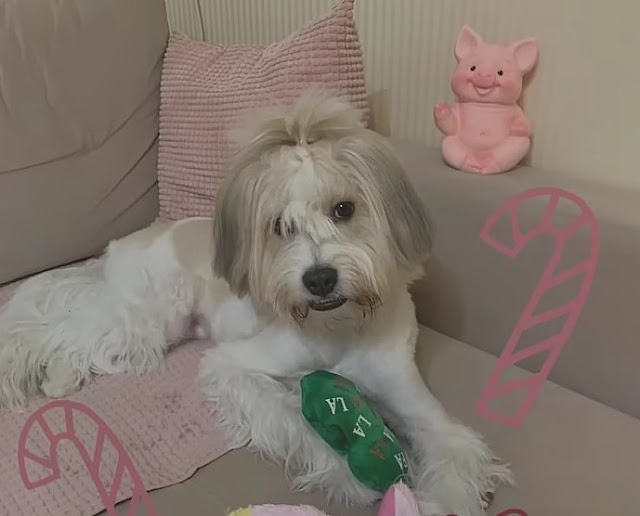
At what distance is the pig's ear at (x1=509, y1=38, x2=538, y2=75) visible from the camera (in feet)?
5.43

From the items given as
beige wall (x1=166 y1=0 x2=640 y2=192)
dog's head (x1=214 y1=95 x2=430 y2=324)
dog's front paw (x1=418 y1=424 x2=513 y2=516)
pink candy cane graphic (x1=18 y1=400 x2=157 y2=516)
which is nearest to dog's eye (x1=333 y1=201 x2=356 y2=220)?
dog's head (x1=214 y1=95 x2=430 y2=324)

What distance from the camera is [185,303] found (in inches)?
67.7

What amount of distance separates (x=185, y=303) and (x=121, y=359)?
181mm

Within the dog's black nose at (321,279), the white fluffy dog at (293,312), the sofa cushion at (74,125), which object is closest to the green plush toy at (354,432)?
the white fluffy dog at (293,312)

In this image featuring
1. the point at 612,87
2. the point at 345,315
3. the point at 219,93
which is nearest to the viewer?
the point at 345,315

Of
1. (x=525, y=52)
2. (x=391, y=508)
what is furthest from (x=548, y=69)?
(x=391, y=508)

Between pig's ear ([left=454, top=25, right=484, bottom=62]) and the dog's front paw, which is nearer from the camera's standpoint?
the dog's front paw

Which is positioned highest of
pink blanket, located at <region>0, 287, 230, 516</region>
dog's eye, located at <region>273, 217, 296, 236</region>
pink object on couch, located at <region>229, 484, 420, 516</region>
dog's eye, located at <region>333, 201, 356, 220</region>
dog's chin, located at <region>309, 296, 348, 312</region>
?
dog's eye, located at <region>333, 201, 356, 220</region>

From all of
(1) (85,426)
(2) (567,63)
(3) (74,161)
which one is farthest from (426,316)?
(3) (74,161)

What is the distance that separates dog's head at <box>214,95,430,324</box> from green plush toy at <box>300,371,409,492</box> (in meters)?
0.13

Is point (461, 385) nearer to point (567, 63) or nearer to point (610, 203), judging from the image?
point (610, 203)

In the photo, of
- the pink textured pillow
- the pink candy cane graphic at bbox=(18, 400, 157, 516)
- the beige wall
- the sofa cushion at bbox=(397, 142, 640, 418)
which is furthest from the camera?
the pink textured pillow

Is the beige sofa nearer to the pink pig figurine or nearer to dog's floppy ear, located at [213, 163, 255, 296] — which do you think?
the pink pig figurine

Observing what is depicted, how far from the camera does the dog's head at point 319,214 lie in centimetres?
128
